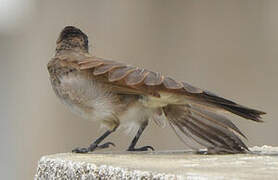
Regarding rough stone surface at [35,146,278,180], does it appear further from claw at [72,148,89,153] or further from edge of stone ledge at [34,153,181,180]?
claw at [72,148,89,153]

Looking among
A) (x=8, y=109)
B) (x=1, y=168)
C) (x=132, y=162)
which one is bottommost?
(x=1, y=168)

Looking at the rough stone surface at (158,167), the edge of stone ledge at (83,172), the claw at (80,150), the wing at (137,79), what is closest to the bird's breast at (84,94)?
the wing at (137,79)

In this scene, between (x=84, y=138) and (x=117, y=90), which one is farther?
(x=84, y=138)

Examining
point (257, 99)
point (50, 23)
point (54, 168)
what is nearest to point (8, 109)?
point (50, 23)

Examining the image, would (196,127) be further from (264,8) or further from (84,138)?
(264,8)

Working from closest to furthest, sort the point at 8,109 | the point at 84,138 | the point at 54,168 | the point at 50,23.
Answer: the point at 54,168, the point at 84,138, the point at 50,23, the point at 8,109
